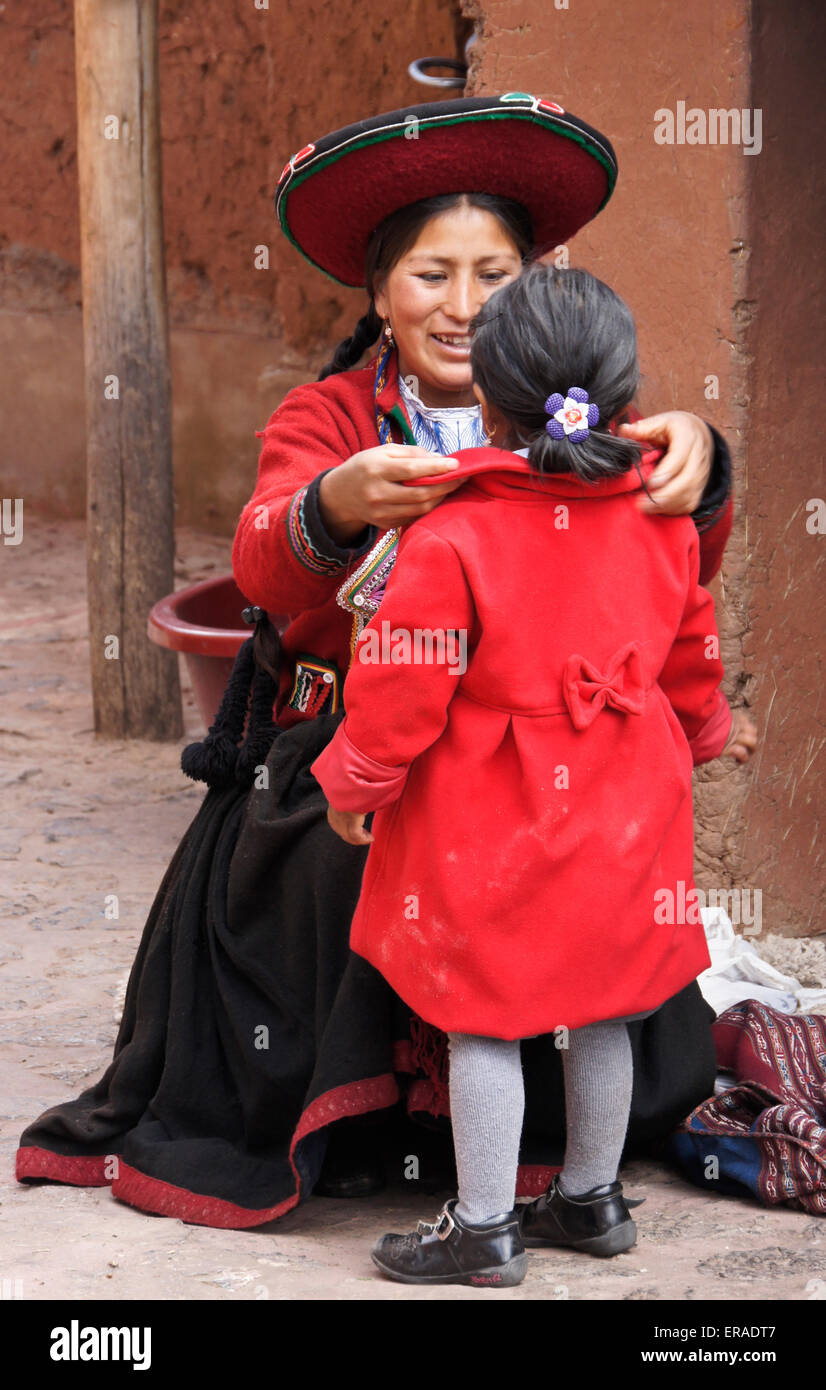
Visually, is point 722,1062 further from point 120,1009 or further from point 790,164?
point 790,164

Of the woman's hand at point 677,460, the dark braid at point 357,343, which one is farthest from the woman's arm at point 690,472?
the dark braid at point 357,343

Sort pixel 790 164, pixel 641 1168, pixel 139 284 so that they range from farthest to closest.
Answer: pixel 139 284
pixel 790 164
pixel 641 1168

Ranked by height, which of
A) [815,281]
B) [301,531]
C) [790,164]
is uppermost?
[790,164]

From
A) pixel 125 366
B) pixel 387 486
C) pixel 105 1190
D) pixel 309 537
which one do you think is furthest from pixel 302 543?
pixel 125 366

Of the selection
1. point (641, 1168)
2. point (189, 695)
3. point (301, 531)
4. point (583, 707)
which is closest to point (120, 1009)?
point (641, 1168)

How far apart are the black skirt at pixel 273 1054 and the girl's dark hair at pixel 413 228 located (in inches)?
29.1

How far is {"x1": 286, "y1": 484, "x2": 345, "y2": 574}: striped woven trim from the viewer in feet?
7.89

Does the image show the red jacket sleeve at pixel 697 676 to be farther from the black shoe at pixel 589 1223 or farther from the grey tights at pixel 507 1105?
the black shoe at pixel 589 1223

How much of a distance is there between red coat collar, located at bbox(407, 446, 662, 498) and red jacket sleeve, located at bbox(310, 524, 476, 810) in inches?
3.7

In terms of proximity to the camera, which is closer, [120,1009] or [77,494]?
[120,1009]

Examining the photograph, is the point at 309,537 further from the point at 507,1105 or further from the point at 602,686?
the point at 507,1105

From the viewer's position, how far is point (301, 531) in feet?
7.93

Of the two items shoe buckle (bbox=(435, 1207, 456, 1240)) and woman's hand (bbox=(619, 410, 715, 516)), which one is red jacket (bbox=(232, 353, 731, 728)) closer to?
woman's hand (bbox=(619, 410, 715, 516))

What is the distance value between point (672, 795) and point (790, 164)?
1810 millimetres
